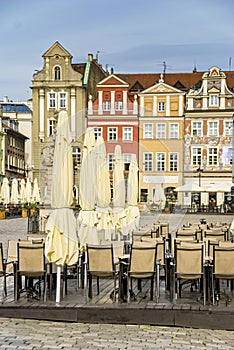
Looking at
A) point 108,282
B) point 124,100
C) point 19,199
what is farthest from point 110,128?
point 108,282

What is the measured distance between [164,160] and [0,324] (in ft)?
137

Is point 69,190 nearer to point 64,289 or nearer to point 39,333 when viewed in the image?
point 64,289

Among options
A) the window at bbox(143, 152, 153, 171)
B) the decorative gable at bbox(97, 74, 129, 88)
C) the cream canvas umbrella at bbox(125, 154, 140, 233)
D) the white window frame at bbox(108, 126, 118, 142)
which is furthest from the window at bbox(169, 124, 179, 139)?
the cream canvas umbrella at bbox(125, 154, 140, 233)

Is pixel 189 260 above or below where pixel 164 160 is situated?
below

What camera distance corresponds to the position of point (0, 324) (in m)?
7.09

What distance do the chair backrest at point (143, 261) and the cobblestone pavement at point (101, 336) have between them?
1.00 meters

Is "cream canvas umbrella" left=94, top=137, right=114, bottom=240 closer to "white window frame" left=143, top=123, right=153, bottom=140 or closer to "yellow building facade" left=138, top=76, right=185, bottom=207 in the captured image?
"yellow building facade" left=138, top=76, right=185, bottom=207

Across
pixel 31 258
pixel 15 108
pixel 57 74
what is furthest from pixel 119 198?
pixel 15 108

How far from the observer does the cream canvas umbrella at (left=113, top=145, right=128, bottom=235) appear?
1580 centimetres

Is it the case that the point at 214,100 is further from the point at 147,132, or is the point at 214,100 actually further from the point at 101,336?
the point at 101,336

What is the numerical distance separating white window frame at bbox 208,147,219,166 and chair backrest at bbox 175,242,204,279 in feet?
135

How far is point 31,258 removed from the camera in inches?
314

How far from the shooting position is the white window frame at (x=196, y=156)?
4878 cm

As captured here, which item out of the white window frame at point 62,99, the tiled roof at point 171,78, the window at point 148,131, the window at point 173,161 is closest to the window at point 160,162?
the window at point 173,161
